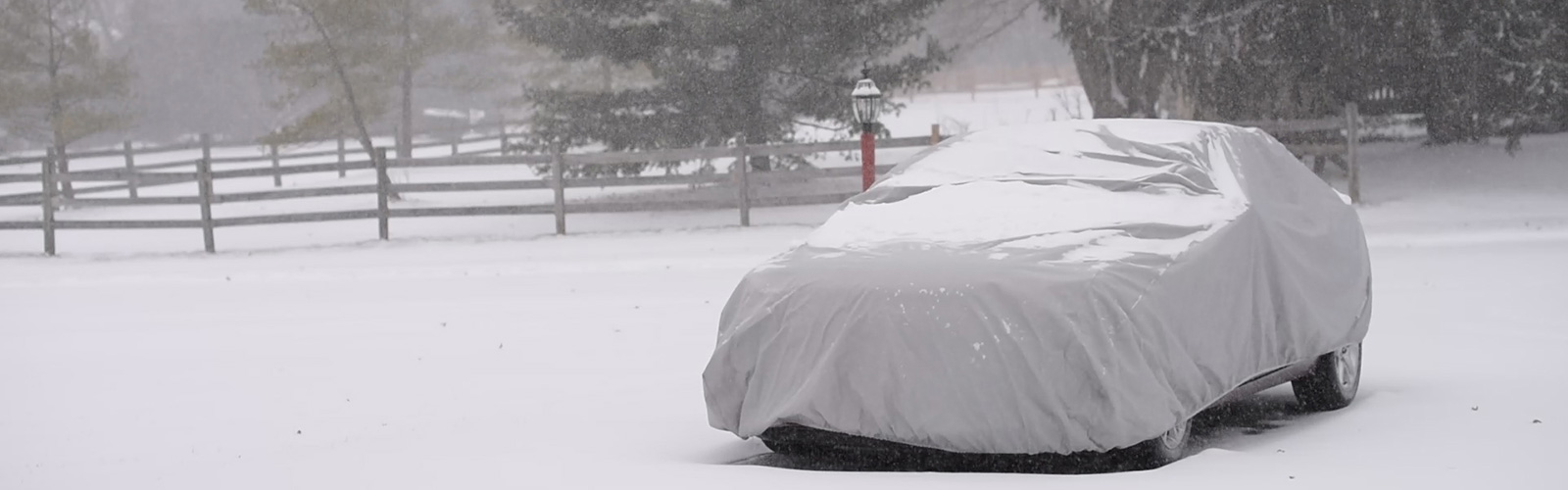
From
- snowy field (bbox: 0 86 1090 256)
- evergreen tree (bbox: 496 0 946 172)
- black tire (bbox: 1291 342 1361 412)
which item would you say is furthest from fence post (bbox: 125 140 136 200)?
black tire (bbox: 1291 342 1361 412)

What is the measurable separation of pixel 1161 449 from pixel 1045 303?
79 centimetres

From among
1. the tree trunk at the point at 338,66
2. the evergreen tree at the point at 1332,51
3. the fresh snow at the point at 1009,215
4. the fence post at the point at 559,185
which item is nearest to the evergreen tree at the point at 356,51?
the tree trunk at the point at 338,66

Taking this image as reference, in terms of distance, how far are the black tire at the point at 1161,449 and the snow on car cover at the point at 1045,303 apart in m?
0.13

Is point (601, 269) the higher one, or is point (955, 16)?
point (955, 16)

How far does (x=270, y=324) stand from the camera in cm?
1161

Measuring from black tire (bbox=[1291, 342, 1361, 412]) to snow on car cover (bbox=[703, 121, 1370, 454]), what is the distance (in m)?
0.17

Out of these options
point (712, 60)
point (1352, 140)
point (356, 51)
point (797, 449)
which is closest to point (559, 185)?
point (712, 60)

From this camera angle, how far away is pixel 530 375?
8.95m

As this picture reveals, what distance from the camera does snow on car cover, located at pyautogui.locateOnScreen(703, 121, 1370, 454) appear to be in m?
5.48

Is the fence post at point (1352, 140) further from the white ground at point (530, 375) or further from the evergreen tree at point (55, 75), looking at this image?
the evergreen tree at point (55, 75)

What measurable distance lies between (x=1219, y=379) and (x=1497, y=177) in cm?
1642

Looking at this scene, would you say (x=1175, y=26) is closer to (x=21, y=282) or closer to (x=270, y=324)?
(x=270, y=324)

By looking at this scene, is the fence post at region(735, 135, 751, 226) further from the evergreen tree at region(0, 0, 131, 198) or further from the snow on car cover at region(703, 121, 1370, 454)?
the evergreen tree at region(0, 0, 131, 198)

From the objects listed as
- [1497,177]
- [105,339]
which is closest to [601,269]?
[105,339]
